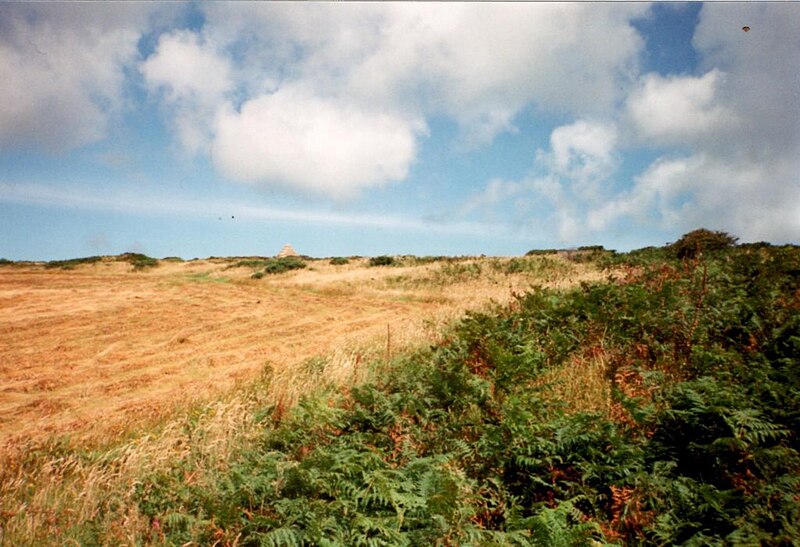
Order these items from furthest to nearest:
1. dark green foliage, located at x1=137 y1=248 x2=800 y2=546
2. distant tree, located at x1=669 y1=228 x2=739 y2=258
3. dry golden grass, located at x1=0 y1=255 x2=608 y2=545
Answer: distant tree, located at x1=669 y1=228 x2=739 y2=258, dry golden grass, located at x1=0 y1=255 x2=608 y2=545, dark green foliage, located at x1=137 y1=248 x2=800 y2=546

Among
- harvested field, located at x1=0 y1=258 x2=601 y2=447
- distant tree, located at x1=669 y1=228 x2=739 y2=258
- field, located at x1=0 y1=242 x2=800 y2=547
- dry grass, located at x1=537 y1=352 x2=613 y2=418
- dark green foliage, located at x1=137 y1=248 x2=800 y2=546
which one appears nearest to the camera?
dark green foliage, located at x1=137 y1=248 x2=800 y2=546

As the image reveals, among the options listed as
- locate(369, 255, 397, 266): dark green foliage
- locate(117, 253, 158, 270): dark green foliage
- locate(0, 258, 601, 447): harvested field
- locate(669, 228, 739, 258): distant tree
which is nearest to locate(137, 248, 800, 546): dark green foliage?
locate(0, 258, 601, 447): harvested field

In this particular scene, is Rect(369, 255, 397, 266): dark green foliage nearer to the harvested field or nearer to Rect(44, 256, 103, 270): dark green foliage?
the harvested field

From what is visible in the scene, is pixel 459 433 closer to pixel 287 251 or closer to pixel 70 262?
pixel 70 262

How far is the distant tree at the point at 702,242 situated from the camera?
67.9 ft

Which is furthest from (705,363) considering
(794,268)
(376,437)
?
(794,268)

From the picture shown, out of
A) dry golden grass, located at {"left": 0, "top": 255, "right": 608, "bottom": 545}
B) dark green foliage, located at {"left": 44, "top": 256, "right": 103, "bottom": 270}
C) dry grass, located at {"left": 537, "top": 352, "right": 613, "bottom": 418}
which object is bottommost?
dry golden grass, located at {"left": 0, "top": 255, "right": 608, "bottom": 545}

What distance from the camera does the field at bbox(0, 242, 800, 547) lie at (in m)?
3.38

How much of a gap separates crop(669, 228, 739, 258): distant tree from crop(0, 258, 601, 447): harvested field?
4601 mm

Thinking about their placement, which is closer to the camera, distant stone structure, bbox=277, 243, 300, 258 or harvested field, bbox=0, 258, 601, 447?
harvested field, bbox=0, 258, 601, 447

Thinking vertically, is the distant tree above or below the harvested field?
above

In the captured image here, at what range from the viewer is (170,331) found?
14266 mm

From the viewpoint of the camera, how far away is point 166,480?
15.2ft

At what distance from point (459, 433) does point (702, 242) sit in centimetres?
2057
